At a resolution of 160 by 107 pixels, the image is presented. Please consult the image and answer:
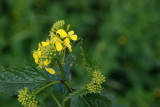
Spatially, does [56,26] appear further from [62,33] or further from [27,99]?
[27,99]

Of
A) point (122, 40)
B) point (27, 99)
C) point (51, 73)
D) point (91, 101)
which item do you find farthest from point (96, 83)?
point (122, 40)

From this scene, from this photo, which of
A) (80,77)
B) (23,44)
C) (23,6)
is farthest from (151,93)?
(23,6)

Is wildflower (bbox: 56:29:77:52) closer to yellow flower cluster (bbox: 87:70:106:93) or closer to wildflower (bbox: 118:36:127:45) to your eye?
yellow flower cluster (bbox: 87:70:106:93)

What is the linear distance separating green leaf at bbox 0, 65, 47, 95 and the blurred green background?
219cm

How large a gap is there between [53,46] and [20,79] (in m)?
0.32

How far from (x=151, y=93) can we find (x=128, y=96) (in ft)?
1.17

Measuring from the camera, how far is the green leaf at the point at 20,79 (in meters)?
1.39

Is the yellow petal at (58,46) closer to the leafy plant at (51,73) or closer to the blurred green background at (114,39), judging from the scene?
the leafy plant at (51,73)

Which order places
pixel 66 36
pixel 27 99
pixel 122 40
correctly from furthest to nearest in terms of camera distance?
pixel 122 40
pixel 66 36
pixel 27 99

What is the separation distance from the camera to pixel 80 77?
372 cm

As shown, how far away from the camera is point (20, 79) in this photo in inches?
56.6

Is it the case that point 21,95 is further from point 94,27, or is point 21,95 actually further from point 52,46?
point 94,27

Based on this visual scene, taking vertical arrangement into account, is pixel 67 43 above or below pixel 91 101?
above

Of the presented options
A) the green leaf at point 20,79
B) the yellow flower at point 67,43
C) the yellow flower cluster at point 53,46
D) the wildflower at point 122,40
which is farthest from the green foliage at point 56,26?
the wildflower at point 122,40
